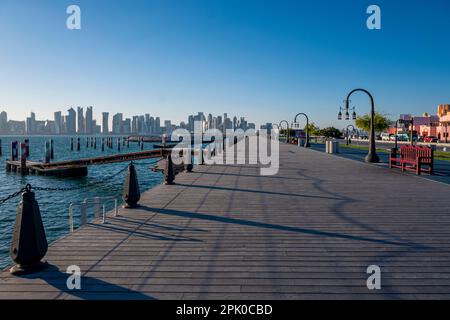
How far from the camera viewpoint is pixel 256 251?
551cm

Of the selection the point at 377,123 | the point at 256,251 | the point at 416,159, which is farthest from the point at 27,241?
the point at 377,123

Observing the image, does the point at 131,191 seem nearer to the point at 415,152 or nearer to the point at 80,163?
the point at 415,152

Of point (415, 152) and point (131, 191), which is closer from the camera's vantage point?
point (131, 191)

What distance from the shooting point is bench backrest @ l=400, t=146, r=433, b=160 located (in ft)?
52.5

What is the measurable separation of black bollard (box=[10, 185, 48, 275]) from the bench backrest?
16.2 m

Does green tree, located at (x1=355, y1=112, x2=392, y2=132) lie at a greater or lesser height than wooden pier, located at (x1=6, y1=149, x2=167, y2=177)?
greater

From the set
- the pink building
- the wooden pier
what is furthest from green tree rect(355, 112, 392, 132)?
the wooden pier

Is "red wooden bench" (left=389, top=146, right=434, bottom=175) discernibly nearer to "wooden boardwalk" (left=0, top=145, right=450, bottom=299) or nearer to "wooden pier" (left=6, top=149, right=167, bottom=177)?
"wooden boardwalk" (left=0, top=145, right=450, bottom=299)

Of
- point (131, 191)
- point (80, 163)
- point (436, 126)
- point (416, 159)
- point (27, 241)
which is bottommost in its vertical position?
point (80, 163)

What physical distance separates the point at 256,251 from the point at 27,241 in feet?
10.8

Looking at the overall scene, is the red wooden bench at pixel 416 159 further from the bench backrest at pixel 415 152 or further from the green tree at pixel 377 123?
the green tree at pixel 377 123

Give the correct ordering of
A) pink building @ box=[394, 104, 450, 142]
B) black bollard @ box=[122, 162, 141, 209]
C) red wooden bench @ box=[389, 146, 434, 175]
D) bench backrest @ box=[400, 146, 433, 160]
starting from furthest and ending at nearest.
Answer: pink building @ box=[394, 104, 450, 142] → bench backrest @ box=[400, 146, 433, 160] → red wooden bench @ box=[389, 146, 434, 175] → black bollard @ box=[122, 162, 141, 209]
